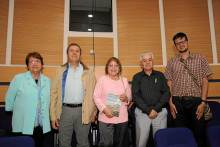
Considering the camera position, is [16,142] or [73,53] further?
[73,53]

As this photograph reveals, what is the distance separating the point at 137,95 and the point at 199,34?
248cm

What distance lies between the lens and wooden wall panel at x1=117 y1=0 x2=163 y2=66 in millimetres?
3027

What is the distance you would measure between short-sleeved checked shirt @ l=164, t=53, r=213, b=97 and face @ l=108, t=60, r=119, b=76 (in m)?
0.97

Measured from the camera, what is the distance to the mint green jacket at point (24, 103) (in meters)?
1.58

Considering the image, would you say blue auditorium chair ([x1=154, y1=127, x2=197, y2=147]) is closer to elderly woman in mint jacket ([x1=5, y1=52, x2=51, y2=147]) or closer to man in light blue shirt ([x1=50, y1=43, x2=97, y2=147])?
man in light blue shirt ([x1=50, y1=43, x2=97, y2=147])

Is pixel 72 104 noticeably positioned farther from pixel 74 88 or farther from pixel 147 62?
pixel 147 62

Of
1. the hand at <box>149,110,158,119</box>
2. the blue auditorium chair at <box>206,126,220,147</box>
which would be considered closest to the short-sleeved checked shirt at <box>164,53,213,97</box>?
the hand at <box>149,110,158,119</box>

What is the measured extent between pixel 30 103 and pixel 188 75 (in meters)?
2.28

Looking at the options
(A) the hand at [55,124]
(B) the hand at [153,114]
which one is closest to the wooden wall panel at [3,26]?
(A) the hand at [55,124]

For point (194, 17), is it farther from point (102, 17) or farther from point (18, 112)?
point (18, 112)

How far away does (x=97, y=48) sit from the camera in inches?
118

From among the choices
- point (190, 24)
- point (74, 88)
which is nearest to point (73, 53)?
point (74, 88)

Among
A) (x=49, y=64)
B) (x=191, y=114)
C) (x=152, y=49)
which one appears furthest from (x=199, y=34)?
(x=49, y=64)

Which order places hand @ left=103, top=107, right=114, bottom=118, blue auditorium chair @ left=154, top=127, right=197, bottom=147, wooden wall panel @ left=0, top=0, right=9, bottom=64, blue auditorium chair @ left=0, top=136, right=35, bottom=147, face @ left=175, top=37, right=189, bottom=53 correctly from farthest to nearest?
1. wooden wall panel @ left=0, top=0, right=9, bottom=64
2. face @ left=175, top=37, right=189, bottom=53
3. hand @ left=103, top=107, right=114, bottom=118
4. blue auditorium chair @ left=154, top=127, right=197, bottom=147
5. blue auditorium chair @ left=0, top=136, right=35, bottom=147
